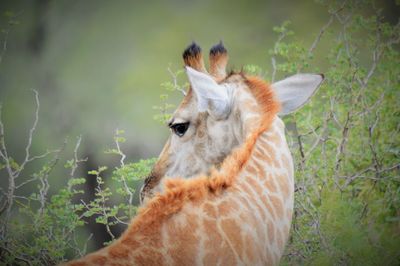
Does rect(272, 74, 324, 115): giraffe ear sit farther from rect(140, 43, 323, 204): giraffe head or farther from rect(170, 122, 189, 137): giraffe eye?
rect(170, 122, 189, 137): giraffe eye

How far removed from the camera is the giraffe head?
3283 millimetres

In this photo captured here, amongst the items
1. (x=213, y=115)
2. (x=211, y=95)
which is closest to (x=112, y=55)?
(x=213, y=115)

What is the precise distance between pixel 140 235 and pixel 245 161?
0.68 metres

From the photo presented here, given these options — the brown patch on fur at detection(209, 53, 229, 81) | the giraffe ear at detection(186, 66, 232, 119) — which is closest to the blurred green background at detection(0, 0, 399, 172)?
the brown patch on fur at detection(209, 53, 229, 81)

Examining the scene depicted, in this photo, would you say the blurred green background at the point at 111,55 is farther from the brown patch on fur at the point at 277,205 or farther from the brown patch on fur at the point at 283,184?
the brown patch on fur at the point at 277,205

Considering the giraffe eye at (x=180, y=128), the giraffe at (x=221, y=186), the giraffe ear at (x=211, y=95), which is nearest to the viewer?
the giraffe at (x=221, y=186)

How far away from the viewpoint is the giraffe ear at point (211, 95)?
3.16m

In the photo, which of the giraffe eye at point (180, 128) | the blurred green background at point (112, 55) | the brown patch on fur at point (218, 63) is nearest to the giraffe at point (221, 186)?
the giraffe eye at point (180, 128)

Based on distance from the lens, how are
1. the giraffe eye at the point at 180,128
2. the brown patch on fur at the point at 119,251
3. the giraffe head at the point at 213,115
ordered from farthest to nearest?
the giraffe eye at the point at 180,128 → the giraffe head at the point at 213,115 → the brown patch on fur at the point at 119,251

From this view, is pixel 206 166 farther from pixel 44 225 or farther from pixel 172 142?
pixel 44 225

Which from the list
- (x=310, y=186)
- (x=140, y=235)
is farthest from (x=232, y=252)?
(x=310, y=186)

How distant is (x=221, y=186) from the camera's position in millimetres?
2689

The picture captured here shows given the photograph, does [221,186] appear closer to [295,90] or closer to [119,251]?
[119,251]

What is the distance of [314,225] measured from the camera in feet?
13.3
